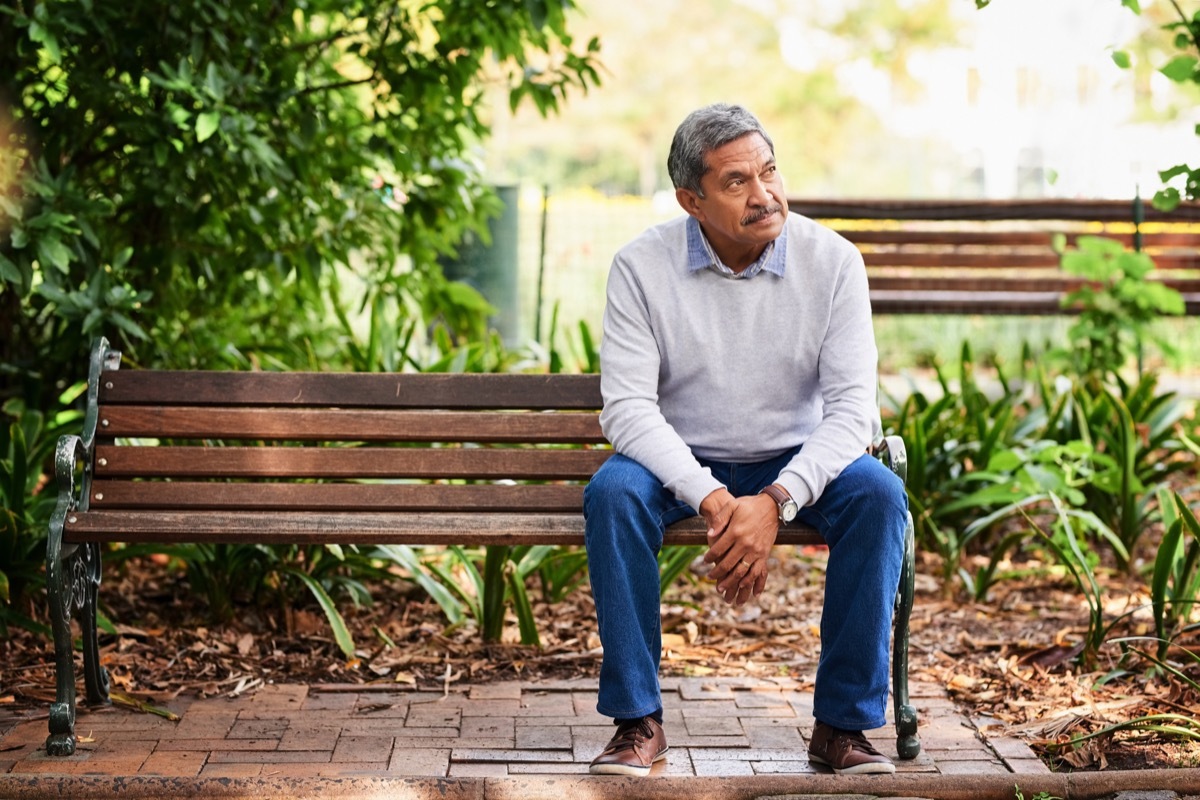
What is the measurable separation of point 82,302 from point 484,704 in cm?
174

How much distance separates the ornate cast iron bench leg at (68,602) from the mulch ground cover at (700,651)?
0.58ft

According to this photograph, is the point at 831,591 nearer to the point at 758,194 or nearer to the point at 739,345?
the point at 739,345

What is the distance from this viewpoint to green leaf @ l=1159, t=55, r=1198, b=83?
3.60 meters

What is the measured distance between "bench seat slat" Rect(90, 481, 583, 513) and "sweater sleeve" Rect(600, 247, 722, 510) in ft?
1.46

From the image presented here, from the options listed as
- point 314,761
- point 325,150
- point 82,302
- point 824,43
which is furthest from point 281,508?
point 824,43

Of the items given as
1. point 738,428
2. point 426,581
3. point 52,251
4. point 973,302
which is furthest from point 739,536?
point 973,302

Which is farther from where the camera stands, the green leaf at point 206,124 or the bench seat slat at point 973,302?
the bench seat slat at point 973,302

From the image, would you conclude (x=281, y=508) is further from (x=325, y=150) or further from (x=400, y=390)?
(x=325, y=150)

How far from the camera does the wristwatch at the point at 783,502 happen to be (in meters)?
2.97

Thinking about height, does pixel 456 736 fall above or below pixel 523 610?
below

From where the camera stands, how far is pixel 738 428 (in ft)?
10.6

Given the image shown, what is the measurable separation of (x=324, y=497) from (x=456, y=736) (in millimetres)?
735

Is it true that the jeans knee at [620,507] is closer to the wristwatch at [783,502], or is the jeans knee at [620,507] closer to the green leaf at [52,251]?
the wristwatch at [783,502]

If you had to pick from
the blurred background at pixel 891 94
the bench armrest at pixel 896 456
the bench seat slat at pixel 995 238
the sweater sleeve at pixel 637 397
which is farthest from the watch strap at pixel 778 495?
the blurred background at pixel 891 94
